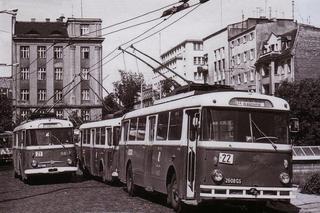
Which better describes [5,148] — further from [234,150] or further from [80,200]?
[234,150]

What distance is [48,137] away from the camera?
23.3 metres

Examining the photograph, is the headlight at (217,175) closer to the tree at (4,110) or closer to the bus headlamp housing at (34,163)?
the bus headlamp housing at (34,163)

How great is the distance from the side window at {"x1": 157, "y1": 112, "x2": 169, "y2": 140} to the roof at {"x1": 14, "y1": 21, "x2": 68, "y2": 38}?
7493cm

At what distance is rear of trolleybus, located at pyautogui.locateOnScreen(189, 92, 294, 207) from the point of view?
1211cm

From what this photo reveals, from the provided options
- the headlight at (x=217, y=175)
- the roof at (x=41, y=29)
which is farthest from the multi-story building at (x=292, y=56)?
the headlight at (x=217, y=175)

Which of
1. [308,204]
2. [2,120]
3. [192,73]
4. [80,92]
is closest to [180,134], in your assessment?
[308,204]

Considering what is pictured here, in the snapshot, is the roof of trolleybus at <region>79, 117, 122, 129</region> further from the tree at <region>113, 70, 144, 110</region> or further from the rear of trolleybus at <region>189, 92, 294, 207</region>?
the tree at <region>113, 70, 144, 110</region>

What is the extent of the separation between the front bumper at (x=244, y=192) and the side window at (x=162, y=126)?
3279 millimetres

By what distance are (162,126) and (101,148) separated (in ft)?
26.7

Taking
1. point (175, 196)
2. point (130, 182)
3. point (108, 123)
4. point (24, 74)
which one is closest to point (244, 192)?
point (175, 196)

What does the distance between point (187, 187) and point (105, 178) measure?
10218 millimetres

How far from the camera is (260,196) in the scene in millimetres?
12180

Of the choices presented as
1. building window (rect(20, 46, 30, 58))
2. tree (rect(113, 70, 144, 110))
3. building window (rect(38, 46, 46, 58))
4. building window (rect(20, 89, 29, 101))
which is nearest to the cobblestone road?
tree (rect(113, 70, 144, 110))

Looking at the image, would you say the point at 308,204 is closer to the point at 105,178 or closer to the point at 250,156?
the point at 250,156
